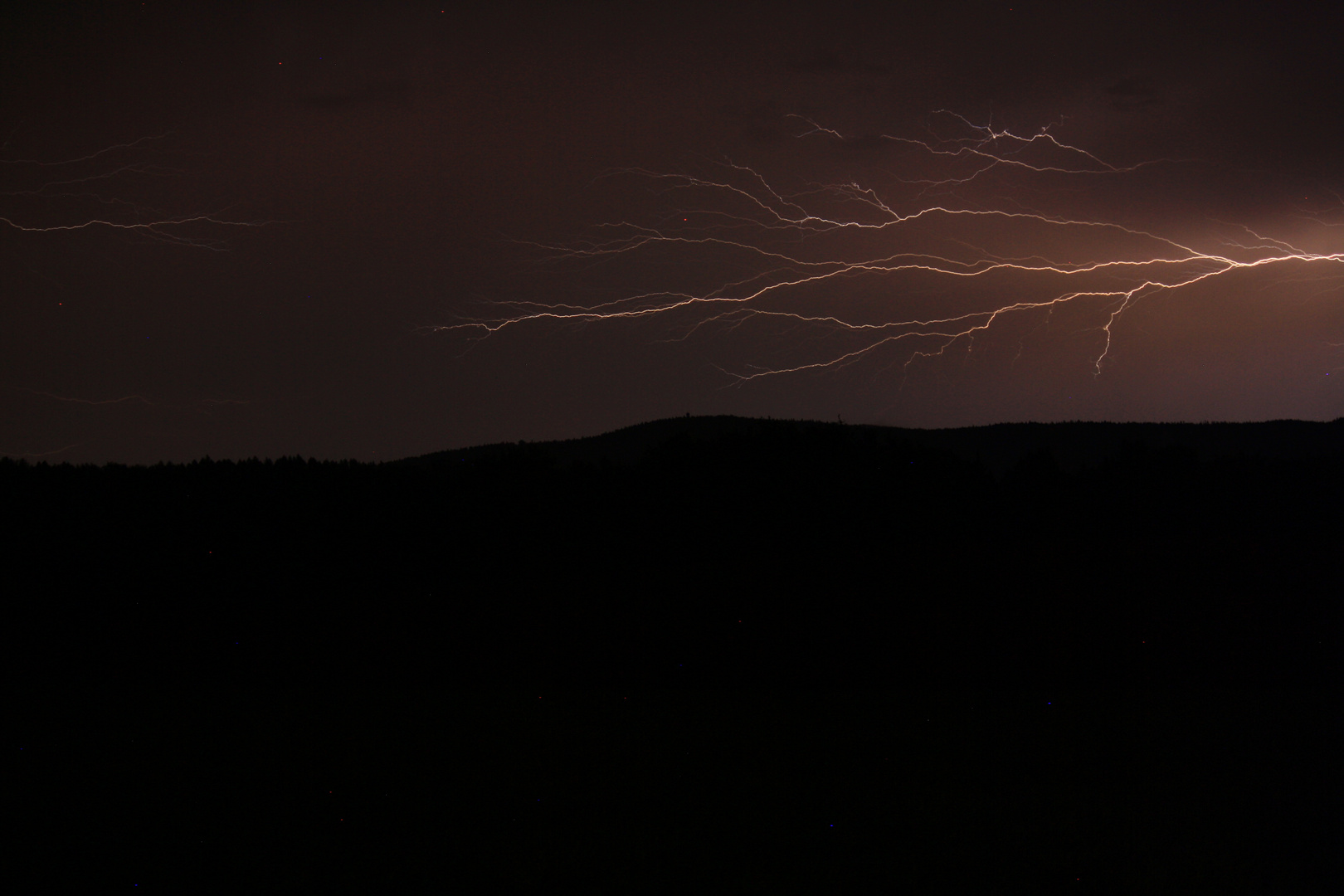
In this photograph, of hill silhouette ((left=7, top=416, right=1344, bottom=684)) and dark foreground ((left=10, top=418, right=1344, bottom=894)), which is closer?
dark foreground ((left=10, top=418, right=1344, bottom=894))

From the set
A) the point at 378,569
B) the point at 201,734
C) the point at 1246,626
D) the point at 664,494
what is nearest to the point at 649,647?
the point at 664,494

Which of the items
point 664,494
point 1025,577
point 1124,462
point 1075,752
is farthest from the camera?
point 1124,462

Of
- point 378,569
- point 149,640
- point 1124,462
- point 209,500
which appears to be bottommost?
point 149,640

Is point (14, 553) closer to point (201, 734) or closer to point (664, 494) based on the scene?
point (201, 734)

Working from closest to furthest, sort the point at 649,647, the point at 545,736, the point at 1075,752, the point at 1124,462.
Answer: the point at 1075,752 → the point at 545,736 → the point at 649,647 → the point at 1124,462

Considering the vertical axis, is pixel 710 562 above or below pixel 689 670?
above

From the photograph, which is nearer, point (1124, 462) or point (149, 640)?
point (149, 640)

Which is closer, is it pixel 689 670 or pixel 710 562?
pixel 689 670

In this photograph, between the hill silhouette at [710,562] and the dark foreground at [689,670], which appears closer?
the dark foreground at [689,670]
